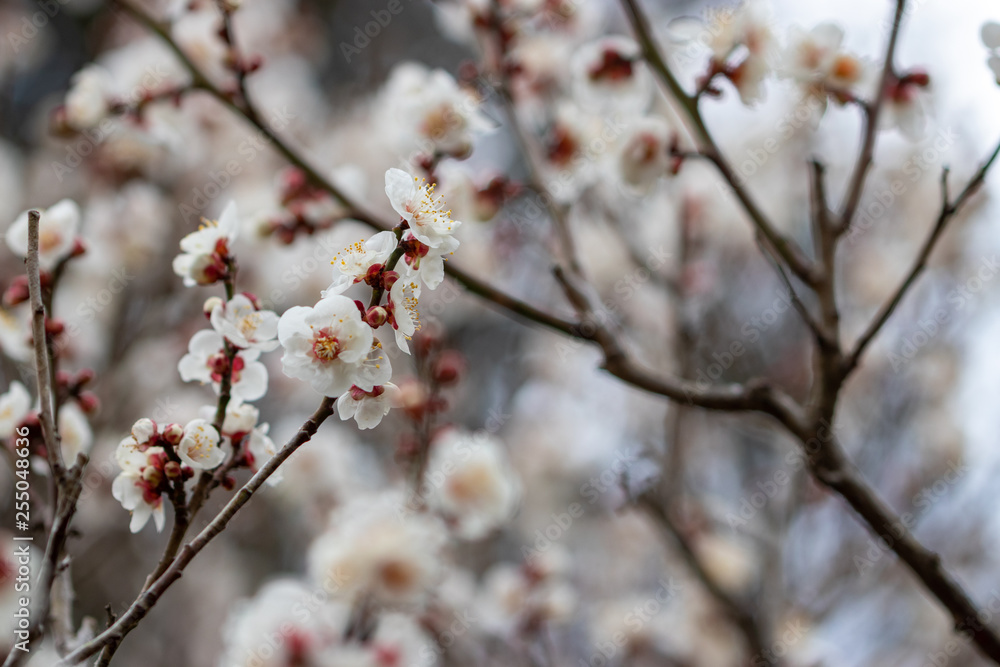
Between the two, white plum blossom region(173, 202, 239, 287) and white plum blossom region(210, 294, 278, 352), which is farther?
white plum blossom region(173, 202, 239, 287)

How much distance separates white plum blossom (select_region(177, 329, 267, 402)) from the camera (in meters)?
0.88

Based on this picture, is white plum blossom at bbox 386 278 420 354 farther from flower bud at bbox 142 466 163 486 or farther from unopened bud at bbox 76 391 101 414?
unopened bud at bbox 76 391 101 414

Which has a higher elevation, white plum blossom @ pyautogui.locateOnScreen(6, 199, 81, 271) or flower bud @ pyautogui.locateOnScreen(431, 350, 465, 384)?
white plum blossom @ pyautogui.locateOnScreen(6, 199, 81, 271)

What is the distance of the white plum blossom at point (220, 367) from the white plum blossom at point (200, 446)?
0.26 ft

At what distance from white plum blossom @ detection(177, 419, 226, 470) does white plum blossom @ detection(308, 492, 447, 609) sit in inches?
34.0

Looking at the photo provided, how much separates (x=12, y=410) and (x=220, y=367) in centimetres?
35

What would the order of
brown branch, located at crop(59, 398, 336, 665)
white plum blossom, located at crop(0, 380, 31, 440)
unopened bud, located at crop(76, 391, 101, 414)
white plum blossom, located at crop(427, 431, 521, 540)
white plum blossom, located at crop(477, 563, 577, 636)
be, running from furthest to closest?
1. white plum blossom, located at crop(477, 563, 577, 636)
2. white plum blossom, located at crop(427, 431, 521, 540)
3. unopened bud, located at crop(76, 391, 101, 414)
4. white plum blossom, located at crop(0, 380, 31, 440)
5. brown branch, located at crop(59, 398, 336, 665)

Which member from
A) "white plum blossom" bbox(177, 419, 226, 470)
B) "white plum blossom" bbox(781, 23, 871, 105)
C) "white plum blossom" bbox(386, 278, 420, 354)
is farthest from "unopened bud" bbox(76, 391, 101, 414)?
"white plum blossom" bbox(781, 23, 871, 105)

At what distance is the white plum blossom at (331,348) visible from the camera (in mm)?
741

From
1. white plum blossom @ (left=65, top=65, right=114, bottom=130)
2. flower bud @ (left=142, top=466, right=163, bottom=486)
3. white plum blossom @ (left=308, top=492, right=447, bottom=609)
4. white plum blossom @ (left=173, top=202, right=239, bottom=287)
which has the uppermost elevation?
white plum blossom @ (left=173, top=202, right=239, bottom=287)

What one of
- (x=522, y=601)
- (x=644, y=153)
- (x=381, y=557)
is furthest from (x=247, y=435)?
(x=522, y=601)

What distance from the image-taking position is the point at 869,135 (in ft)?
4.36

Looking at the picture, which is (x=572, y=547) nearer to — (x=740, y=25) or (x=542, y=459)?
(x=542, y=459)

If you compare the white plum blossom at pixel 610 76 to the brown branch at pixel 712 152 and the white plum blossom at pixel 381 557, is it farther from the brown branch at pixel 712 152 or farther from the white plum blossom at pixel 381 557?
the white plum blossom at pixel 381 557
